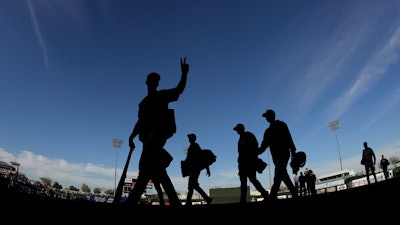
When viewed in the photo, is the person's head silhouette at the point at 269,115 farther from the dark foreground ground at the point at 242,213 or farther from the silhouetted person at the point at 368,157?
the silhouetted person at the point at 368,157

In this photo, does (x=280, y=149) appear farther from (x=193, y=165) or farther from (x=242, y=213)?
(x=242, y=213)

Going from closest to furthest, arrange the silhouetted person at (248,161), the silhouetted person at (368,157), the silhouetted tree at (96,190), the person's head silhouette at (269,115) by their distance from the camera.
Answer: the person's head silhouette at (269,115), the silhouetted person at (248,161), the silhouetted person at (368,157), the silhouetted tree at (96,190)

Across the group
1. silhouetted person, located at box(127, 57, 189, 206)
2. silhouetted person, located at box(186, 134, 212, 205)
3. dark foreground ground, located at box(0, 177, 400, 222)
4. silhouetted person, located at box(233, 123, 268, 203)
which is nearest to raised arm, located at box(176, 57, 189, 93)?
silhouetted person, located at box(127, 57, 189, 206)

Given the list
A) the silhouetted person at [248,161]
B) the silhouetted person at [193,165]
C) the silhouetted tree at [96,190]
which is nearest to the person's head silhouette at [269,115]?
the silhouetted person at [248,161]

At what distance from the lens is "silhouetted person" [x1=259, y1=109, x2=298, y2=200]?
16.4 feet

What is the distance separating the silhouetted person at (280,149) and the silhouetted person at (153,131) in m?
2.35

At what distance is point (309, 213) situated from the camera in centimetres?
190

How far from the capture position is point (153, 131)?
3236 mm

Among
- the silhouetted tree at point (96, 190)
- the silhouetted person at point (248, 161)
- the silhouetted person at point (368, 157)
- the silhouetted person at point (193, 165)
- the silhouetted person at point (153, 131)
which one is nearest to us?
the silhouetted person at point (153, 131)

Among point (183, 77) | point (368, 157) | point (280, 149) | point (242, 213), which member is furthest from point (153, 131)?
point (368, 157)

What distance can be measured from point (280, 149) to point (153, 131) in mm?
2838

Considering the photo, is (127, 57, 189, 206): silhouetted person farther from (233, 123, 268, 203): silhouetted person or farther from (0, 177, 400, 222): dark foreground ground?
(233, 123, 268, 203): silhouetted person

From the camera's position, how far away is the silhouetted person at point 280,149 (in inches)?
197

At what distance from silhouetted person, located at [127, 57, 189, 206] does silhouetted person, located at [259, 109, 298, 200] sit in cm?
235
